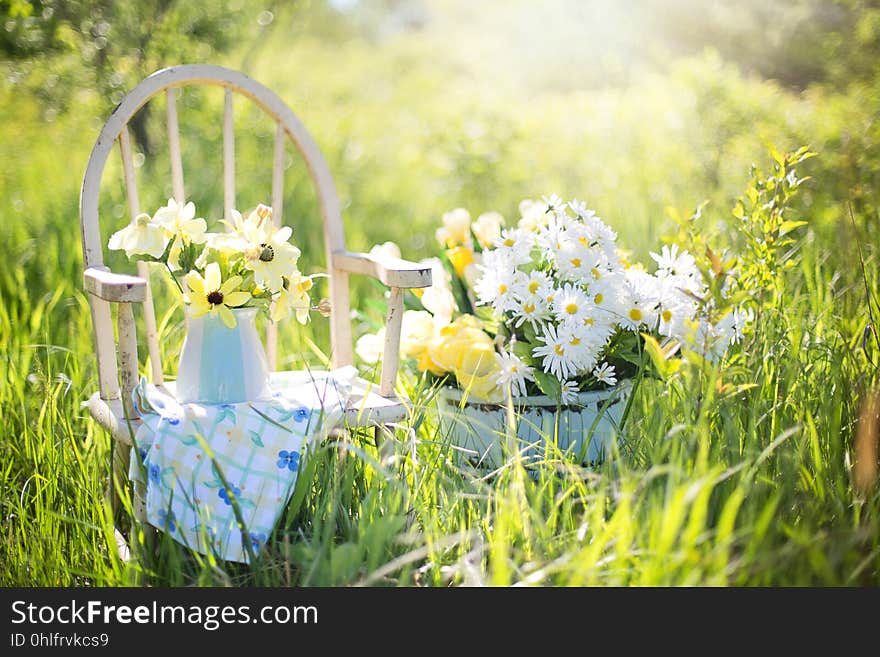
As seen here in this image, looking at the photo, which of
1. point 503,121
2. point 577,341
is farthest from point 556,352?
point 503,121

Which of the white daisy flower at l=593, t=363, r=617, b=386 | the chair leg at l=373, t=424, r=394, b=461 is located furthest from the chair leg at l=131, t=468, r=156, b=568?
the white daisy flower at l=593, t=363, r=617, b=386

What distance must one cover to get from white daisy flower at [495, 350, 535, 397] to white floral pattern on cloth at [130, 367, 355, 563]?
340mm

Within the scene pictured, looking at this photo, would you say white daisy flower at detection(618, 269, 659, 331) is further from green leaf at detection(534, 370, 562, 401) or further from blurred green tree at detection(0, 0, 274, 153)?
blurred green tree at detection(0, 0, 274, 153)

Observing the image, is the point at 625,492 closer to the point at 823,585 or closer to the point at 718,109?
the point at 823,585

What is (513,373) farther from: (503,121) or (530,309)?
(503,121)

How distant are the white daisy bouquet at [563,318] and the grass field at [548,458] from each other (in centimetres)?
12

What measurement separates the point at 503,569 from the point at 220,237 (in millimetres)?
823

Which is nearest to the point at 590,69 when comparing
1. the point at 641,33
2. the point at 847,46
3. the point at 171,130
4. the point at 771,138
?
the point at 641,33

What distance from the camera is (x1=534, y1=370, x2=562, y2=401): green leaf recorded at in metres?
1.81

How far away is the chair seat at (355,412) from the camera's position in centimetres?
159

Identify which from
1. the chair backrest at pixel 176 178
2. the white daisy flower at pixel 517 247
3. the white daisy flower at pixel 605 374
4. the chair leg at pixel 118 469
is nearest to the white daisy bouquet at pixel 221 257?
the chair backrest at pixel 176 178

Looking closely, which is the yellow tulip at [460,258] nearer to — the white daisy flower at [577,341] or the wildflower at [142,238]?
the white daisy flower at [577,341]

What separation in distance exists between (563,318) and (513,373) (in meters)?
0.15

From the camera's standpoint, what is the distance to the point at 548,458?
1749 mm
